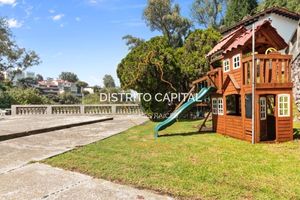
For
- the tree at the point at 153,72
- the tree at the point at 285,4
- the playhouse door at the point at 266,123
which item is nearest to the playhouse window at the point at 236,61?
the playhouse door at the point at 266,123

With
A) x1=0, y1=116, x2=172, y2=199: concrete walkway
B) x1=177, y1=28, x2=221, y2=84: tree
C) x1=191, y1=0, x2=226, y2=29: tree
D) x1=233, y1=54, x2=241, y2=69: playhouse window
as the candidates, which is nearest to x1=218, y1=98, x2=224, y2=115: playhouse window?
x1=233, y1=54, x2=241, y2=69: playhouse window

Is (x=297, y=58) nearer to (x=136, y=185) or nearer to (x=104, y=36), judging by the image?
(x=104, y=36)

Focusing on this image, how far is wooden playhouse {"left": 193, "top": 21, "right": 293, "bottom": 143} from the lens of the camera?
7.96 metres

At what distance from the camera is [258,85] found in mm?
7891

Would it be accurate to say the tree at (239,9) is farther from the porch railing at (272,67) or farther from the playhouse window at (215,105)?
the porch railing at (272,67)

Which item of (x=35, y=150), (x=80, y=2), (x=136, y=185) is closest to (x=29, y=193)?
(x=136, y=185)

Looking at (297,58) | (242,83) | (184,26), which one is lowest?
(242,83)

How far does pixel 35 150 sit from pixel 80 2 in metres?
9.75

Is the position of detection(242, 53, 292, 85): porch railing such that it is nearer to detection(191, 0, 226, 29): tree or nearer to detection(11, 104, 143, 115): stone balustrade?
detection(11, 104, 143, 115): stone balustrade

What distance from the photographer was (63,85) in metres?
111

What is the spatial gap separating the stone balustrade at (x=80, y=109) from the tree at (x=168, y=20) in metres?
16.9

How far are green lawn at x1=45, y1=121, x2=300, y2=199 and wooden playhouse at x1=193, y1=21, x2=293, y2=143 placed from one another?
2.26ft

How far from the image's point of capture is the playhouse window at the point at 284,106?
7.96m

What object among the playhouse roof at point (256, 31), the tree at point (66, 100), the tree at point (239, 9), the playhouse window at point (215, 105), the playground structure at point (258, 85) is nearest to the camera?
the playground structure at point (258, 85)
